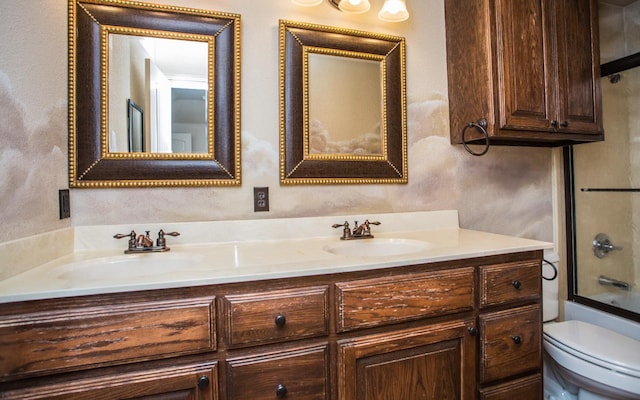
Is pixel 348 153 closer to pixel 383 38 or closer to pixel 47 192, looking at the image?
pixel 383 38

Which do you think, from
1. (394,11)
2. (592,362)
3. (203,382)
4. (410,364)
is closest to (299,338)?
(203,382)

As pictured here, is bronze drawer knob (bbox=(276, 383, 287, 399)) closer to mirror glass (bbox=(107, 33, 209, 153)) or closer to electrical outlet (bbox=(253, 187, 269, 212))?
electrical outlet (bbox=(253, 187, 269, 212))

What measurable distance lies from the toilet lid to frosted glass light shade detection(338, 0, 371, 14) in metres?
1.81

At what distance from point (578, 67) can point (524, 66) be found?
37 cm

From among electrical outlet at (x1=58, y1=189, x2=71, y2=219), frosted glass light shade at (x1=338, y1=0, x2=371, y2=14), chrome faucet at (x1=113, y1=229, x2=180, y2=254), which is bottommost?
chrome faucet at (x1=113, y1=229, x2=180, y2=254)

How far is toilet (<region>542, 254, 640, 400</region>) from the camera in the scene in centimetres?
126

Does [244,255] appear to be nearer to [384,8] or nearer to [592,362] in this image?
[384,8]

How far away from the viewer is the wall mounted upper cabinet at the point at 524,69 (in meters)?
1.49

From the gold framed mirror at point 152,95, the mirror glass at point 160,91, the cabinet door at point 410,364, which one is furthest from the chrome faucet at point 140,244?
the cabinet door at point 410,364

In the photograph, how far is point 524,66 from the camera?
1.52 metres

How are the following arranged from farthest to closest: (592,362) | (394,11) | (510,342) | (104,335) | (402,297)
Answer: (394,11) → (592,362) → (510,342) → (402,297) → (104,335)

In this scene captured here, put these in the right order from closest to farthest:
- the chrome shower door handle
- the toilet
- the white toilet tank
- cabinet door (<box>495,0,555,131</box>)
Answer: the toilet
cabinet door (<box>495,0,555,131</box>)
the white toilet tank
the chrome shower door handle

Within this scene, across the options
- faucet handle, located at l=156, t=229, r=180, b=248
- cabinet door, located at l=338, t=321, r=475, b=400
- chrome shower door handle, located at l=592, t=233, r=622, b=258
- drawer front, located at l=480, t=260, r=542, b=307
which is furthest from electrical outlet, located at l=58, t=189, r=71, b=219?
chrome shower door handle, located at l=592, t=233, r=622, b=258

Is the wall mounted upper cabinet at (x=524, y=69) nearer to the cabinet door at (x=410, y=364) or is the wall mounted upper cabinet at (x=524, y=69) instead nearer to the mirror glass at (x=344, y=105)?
the mirror glass at (x=344, y=105)
